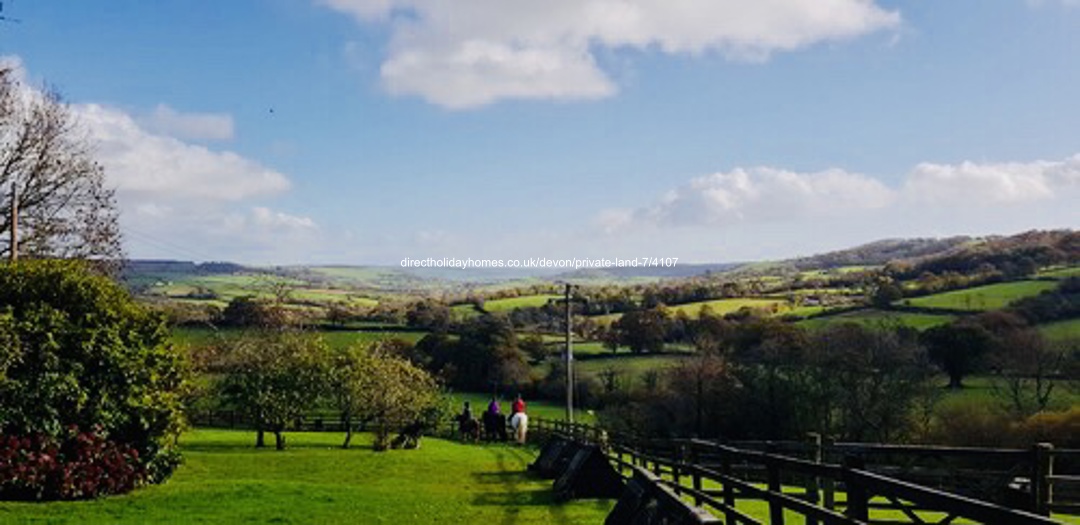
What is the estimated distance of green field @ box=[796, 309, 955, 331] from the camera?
79062 millimetres

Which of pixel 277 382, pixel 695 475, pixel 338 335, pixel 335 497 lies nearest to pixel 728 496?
pixel 695 475

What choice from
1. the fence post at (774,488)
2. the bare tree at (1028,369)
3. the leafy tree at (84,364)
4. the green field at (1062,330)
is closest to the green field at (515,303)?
the green field at (1062,330)

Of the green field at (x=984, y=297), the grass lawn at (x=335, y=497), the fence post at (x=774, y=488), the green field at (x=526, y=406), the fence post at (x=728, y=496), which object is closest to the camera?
the fence post at (x=774, y=488)

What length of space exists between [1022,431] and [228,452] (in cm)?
4007

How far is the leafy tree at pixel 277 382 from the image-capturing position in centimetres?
4516

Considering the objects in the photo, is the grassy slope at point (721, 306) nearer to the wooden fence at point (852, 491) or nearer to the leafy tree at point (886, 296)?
the leafy tree at point (886, 296)

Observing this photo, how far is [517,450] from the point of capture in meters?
46.2

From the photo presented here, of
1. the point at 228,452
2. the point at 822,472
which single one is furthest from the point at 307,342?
the point at 822,472

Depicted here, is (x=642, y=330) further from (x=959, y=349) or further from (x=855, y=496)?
(x=855, y=496)

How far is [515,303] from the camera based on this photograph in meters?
134

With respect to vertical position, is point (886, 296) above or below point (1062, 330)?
above

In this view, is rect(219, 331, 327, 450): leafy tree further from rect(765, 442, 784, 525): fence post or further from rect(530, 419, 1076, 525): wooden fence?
rect(765, 442, 784, 525): fence post

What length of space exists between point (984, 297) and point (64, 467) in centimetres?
8370

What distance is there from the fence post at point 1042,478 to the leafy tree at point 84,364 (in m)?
21.0
